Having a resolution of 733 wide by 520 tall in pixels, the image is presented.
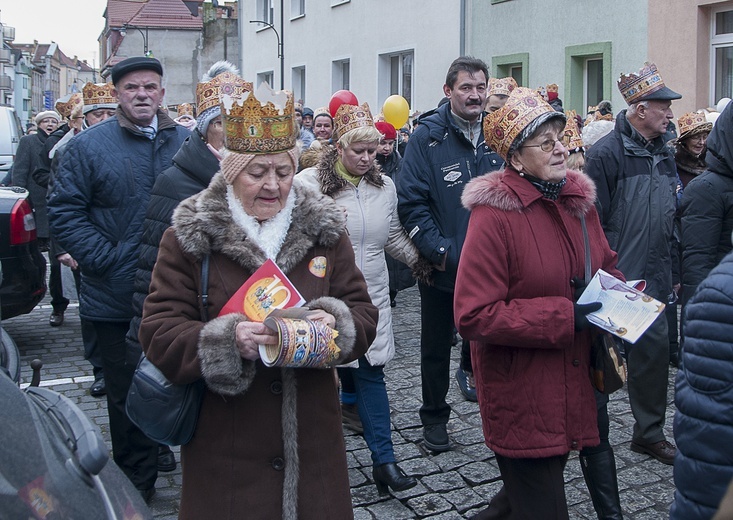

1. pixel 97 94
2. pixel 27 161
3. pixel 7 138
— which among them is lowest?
pixel 27 161

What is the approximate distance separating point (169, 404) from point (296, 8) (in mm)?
25651

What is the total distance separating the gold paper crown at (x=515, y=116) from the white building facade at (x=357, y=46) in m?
15.2

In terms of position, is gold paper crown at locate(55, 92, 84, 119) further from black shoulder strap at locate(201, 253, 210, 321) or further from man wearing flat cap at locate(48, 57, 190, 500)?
black shoulder strap at locate(201, 253, 210, 321)

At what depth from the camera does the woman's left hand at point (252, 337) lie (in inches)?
113

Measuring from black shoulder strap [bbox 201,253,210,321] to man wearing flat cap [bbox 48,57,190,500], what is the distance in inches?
71.5

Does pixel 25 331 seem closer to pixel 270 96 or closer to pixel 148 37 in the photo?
pixel 270 96

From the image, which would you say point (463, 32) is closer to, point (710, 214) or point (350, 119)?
point (350, 119)

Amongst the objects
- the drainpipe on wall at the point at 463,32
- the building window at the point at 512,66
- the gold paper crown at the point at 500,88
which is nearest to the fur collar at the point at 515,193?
the gold paper crown at the point at 500,88

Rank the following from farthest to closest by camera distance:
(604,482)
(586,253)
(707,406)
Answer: (604,482)
(586,253)
(707,406)

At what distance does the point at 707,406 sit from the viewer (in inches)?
91.9

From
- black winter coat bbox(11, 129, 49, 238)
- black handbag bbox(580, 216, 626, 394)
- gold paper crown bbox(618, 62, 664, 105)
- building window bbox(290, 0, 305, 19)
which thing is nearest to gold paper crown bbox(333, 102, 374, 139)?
gold paper crown bbox(618, 62, 664, 105)

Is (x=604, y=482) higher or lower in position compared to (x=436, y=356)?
lower

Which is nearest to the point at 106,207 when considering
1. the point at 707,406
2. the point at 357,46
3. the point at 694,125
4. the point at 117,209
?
the point at 117,209

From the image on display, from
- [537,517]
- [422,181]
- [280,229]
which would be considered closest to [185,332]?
[280,229]
